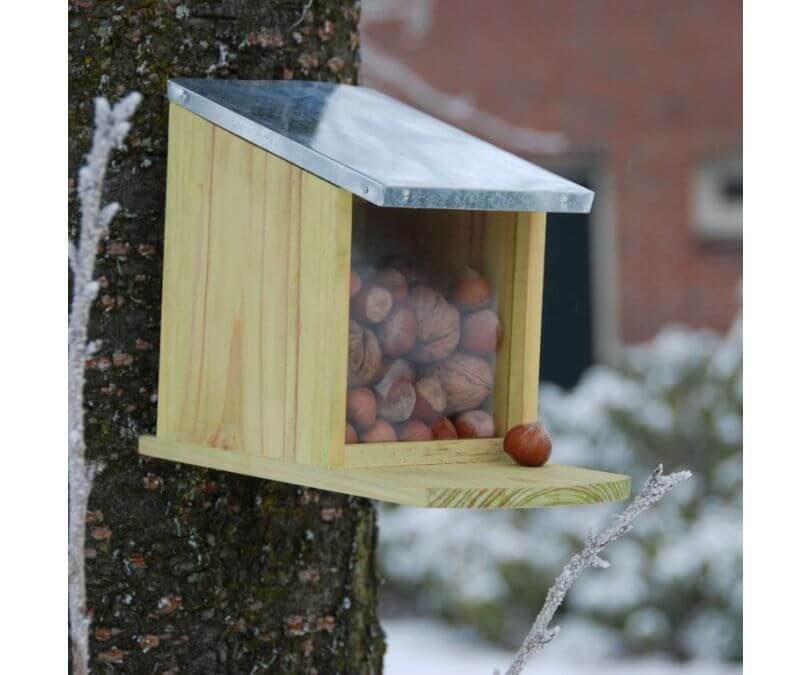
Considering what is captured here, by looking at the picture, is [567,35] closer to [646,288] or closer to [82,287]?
[646,288]

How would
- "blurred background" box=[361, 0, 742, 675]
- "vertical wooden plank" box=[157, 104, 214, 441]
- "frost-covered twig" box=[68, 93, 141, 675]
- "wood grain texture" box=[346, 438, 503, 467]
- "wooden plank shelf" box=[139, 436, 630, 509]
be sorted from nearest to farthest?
"frost-covered twig" box=[68, 93, 141, 675]
"wooden plank shelf" box=[139, 436, 630, 509]
"wood grain texture" box=[346, 438, 503, 467]
"vertical wooden plank" box=[157, 104, 214, 441]
"blurred background" box=[361, 0, 742, 675]

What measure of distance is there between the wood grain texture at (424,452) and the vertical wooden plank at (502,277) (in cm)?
3

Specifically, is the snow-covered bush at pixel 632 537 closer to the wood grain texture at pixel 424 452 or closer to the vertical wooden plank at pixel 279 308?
the wood grain texture at pixel 424 452

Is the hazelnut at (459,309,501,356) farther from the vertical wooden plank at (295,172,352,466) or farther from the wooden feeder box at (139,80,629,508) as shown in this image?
the vertical wooden plank at (295,172,352,466)

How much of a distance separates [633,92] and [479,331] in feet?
17.1

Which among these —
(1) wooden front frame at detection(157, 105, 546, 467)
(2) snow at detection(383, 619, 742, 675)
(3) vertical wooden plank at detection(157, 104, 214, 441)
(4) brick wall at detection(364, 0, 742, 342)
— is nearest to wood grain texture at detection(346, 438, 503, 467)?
(1) wooden front frame at detection(157, 105, 546, 467)

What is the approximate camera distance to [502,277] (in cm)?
143

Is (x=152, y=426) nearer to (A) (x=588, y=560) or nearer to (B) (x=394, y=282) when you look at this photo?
(B) (x=394, y=282)

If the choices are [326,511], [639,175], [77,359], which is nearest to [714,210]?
[639,175]

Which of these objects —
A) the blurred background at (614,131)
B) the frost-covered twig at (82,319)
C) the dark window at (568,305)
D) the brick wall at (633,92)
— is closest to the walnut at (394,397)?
the frost-covered twig at (82,319)

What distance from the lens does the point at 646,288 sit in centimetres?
633

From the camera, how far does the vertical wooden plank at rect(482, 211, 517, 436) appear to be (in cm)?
143

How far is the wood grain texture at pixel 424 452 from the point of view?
A: 1.29 meters

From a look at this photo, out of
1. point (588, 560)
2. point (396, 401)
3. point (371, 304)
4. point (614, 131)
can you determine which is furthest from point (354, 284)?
point (614, 131)
